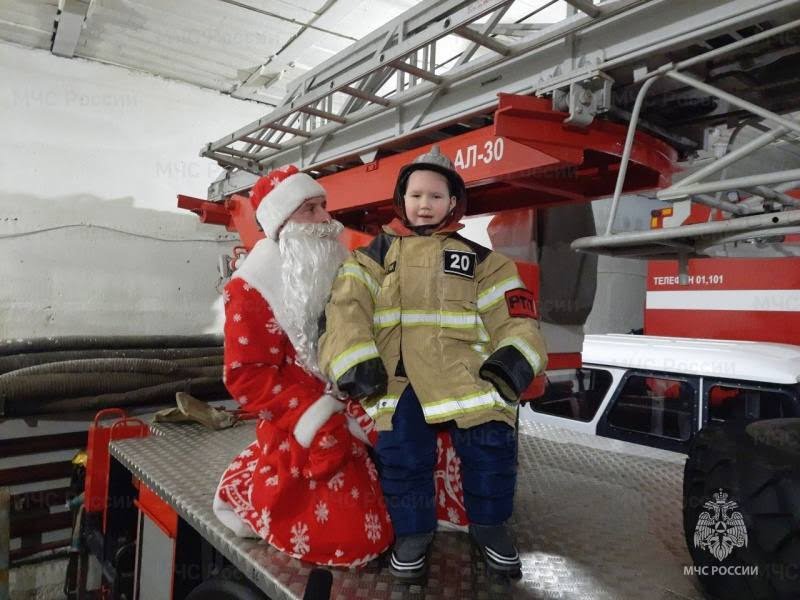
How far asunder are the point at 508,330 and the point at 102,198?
12.1 ft

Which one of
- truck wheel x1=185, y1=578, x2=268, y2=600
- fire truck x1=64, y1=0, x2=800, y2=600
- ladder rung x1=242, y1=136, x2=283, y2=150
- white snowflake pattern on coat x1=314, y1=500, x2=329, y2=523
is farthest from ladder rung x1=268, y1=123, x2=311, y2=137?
truck wheel x1=185, y1=578, x2=268, y2=600

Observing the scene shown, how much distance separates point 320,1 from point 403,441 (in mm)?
2695

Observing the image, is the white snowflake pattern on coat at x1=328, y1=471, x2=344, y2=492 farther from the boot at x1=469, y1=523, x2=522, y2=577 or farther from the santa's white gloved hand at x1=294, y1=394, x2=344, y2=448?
the boot at x1=469, y1=523, x2=522, y2=577

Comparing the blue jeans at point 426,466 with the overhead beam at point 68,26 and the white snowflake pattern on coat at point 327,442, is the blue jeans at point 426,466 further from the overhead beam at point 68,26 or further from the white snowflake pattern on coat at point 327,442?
the overhead beam at point 68,26

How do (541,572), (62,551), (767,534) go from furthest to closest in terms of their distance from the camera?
1. (62,551)
2. (541,572)
3. (767,534)

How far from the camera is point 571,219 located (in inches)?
97.3

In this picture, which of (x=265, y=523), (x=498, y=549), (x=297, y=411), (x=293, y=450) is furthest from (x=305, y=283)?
(x=498, y=549)

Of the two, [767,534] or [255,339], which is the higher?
[255,339]

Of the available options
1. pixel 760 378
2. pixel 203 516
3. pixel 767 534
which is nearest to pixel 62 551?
pixel 203 516

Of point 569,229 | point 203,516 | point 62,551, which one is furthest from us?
point 62,551

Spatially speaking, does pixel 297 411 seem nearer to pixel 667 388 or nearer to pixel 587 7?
pixel 587 7

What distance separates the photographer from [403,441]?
1384 millimetres

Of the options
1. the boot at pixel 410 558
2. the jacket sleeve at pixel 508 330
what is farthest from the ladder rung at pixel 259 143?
the boot at pixel 410 558

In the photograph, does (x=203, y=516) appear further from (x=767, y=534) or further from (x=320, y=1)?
(x=320, y=1)
